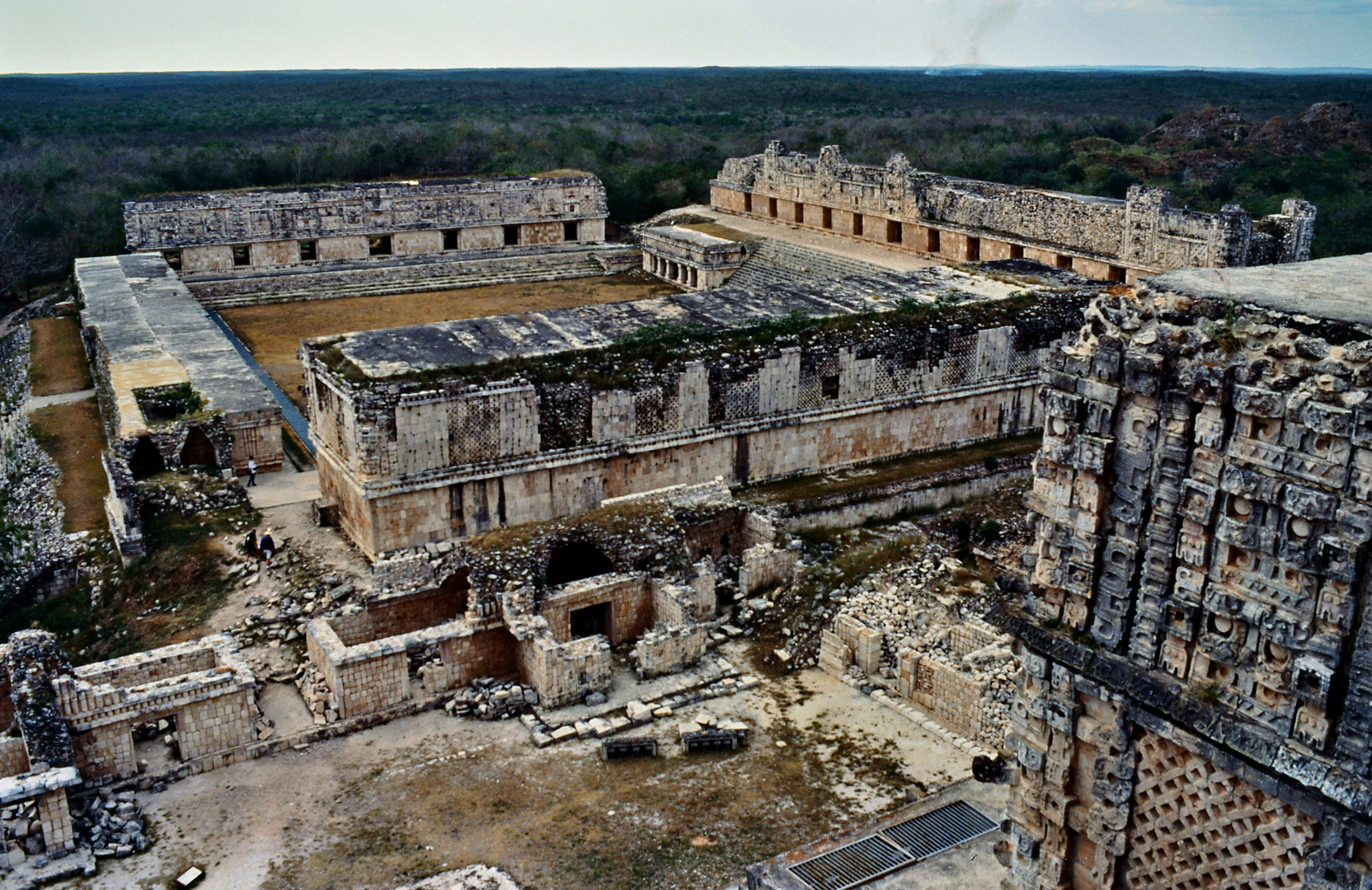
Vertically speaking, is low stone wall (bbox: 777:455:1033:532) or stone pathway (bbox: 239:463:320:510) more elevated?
low stone wall (bbox: 777:455:1033:532)

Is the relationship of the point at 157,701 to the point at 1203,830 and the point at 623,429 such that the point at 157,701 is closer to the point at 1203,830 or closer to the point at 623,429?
the point at 623,429

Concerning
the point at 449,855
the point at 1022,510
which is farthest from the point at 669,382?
the point at 449,855

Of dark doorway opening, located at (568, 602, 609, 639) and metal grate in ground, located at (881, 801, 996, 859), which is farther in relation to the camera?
dark doorway opening, located at (568, 602, 609, 639)

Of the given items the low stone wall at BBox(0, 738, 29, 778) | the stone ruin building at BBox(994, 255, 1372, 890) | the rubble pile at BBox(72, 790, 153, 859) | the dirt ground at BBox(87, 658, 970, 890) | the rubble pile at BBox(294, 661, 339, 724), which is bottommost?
the dirt ground at BBox(87, 658, 970, 890)

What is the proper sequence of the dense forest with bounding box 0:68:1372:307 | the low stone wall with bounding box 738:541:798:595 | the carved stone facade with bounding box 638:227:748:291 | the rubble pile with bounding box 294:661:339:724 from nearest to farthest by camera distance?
the rubble pile with bounding box 294:661:339:724 < the low stone wall with bounding box 738:541:798:595 < the carved stone facade with bounding box 638:227:748:291 < the dense forest with bounding box 0:68:1372:307

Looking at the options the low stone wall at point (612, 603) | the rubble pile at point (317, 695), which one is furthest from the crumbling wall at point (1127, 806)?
the rubble pile at point (317, 695)

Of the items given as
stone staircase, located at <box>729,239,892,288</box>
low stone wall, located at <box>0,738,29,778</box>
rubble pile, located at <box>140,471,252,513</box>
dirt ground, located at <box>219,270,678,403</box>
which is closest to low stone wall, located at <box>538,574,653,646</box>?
low stone wall, located at <box>0,738,29,778</box>

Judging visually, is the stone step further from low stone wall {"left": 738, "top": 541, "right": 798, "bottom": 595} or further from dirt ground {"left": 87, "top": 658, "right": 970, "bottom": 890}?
dirt ground {"left": 87, "top": 658, "right": 970, "bottom": 890}
